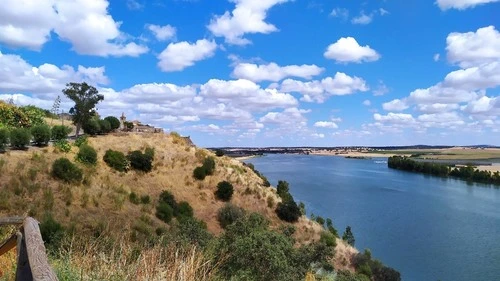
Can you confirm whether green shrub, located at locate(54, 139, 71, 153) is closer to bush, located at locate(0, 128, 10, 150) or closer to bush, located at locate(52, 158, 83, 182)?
bush, located at locate(52, 158, 83, 182)

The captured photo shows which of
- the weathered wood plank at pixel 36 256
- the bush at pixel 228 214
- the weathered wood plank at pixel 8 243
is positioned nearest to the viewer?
the weathered wood plank at pixel 36 256

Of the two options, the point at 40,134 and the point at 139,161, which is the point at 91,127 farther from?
the point at 40,134

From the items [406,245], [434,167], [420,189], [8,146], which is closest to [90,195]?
[8,146]

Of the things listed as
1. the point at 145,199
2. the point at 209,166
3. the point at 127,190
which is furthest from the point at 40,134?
the point at 209,166

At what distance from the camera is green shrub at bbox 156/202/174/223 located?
1215 inches

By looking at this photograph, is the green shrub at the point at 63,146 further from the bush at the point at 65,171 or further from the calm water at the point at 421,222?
the calm water at the point at 421,222

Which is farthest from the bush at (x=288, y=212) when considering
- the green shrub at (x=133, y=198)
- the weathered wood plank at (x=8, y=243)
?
the weathered wood plank at (x=8, y=243)

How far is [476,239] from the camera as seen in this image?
173 feet

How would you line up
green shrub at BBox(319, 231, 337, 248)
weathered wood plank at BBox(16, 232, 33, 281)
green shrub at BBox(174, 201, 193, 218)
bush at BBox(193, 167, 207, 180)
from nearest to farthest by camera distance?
weathered wood plank at BBox(16, 232, 33, 281)
green shrub at BBox(174, 201, 193, 218)
green shrub at BBox(319, 231, 337, 248)
bush at BBox(193, 167, 207, 180)

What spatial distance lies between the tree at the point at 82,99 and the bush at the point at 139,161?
5.15 m

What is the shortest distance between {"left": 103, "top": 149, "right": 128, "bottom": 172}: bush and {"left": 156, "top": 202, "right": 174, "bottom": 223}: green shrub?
4939mm

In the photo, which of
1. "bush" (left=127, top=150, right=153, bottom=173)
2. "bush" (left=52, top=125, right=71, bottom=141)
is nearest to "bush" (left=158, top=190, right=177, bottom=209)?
"bush" (left=127, top=150, right=153, bottom=173)

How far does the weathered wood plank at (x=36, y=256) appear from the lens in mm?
2199

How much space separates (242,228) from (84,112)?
2210 cm
